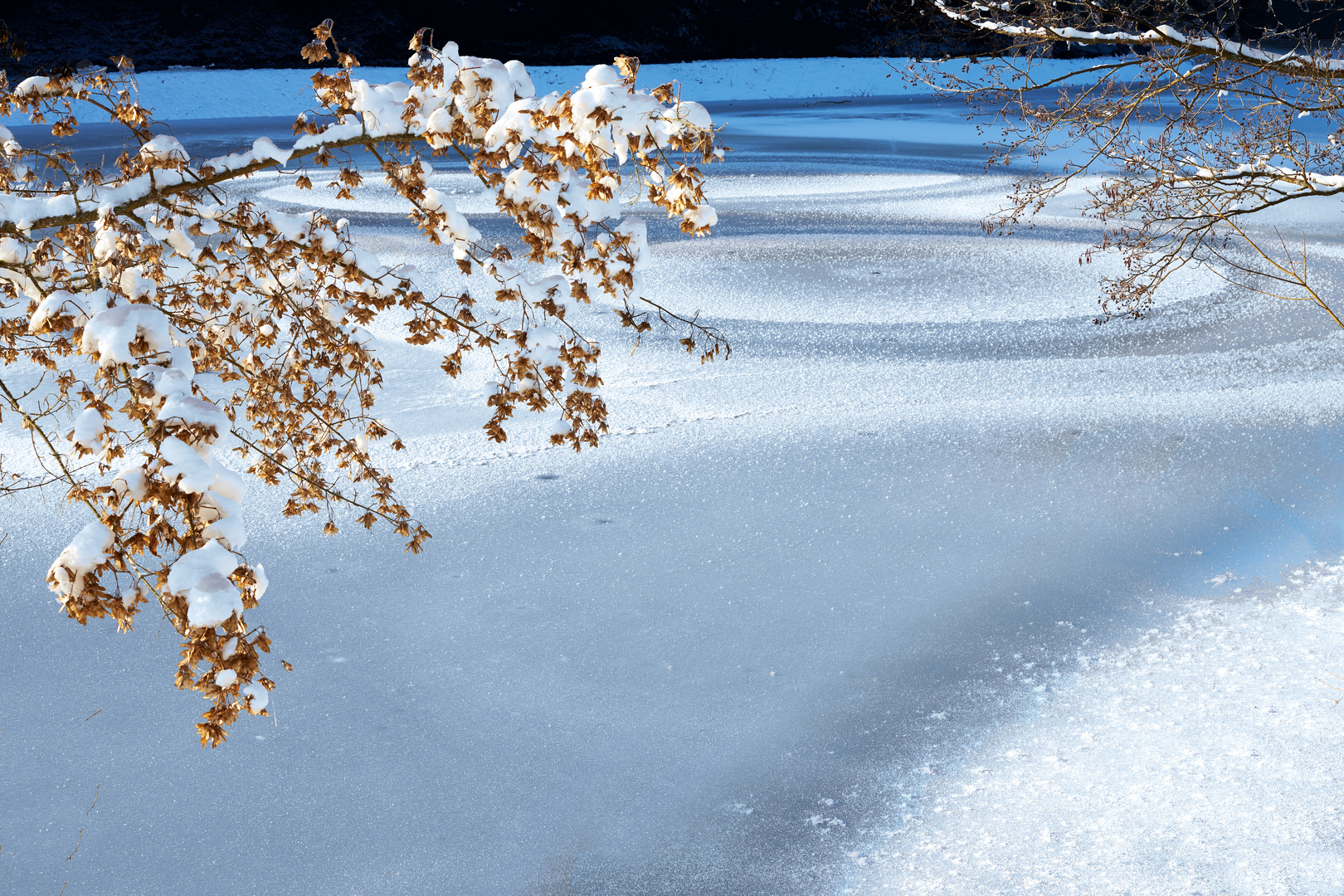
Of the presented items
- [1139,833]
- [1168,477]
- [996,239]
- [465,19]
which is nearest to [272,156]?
[1139,833]

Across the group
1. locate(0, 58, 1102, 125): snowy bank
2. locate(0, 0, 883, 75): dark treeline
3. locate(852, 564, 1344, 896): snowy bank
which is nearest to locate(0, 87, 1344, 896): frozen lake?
locate(852, 564, 1344, 896): snowy bank

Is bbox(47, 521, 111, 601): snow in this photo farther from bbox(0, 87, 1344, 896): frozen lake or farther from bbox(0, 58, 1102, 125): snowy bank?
bbox(0, 58, 1102, 125): snowy bank

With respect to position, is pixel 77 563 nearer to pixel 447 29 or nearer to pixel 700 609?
pixel 700 609

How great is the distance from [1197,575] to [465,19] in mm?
37458

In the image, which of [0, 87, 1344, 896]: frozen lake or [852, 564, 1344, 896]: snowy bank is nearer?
[852, 564, 1344, 896]: snowy bank

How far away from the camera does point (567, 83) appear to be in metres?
33.6

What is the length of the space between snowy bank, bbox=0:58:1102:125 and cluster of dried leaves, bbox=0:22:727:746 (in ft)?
90.0

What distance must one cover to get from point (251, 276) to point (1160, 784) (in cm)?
396

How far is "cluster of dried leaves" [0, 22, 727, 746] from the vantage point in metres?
2.18

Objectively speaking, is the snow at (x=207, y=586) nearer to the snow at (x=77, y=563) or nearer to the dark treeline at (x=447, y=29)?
the snow at (x=77, y=563)

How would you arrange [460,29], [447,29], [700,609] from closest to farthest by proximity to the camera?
[700,609] → [447,29] → [460,29]

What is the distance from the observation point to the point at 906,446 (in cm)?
764

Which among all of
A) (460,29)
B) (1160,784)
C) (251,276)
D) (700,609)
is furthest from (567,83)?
→ (1160,784)

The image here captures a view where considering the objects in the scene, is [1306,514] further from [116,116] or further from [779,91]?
[779,91]
